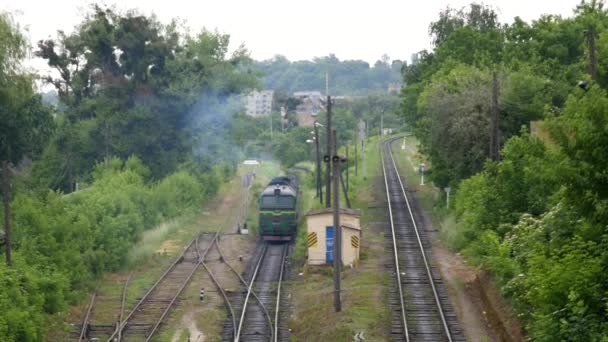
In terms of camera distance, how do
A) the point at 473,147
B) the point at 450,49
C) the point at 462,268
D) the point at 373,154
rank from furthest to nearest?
the point at 373,154, the point at 450,49, the point at 473,147, the point at 462,268

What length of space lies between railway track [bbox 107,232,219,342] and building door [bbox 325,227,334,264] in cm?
526

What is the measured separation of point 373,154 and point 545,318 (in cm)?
7078

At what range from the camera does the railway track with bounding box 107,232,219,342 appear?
23.9 meters

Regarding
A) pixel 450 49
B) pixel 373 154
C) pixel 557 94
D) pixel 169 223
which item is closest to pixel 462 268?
pixel 557 94

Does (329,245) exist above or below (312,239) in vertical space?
below

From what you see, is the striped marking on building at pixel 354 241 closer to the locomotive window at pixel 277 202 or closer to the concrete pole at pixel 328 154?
the concrete pole at pixel 328 154

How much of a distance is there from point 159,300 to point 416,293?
27.9 feet

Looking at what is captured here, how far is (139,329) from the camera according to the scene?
79.9ft

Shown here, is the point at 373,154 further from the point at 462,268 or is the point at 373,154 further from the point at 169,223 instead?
the point at 462,268

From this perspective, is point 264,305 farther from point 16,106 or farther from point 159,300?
point 16,106

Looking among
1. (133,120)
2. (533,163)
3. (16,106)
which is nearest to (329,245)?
(533,163)

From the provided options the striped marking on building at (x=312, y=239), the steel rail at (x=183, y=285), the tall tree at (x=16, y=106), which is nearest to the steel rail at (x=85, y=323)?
the steel rail at (x=183, y=285)

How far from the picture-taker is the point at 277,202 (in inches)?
1626

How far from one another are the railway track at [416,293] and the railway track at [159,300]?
6.99 m
